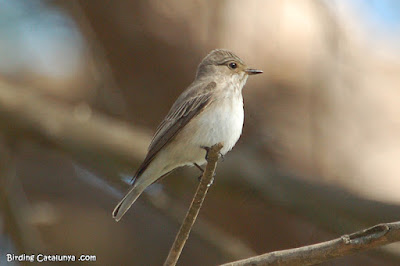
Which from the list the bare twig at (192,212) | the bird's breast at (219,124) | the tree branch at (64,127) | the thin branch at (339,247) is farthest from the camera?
the tree branch at (64,127)

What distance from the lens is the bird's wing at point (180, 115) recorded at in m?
3.46

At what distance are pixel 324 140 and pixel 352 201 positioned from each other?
97cm

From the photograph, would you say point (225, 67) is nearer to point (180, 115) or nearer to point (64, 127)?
point (180, 115)

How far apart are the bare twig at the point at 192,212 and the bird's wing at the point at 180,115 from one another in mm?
924

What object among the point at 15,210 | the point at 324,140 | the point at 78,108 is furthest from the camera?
the point at 324,140

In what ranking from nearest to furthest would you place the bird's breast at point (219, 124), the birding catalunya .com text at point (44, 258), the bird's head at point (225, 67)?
the bird's breast at point (219, 124)
the bird's head at point (225, 67)
the birding catalunya .com text at point (44, 258)

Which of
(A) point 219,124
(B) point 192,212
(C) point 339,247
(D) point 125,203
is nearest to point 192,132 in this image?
(A) point 219,124

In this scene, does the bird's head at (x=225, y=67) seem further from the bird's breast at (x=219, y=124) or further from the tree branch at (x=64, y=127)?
the tree branch at (x=64, y=127)

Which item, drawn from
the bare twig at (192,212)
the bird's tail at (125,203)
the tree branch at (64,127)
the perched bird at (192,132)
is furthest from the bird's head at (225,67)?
the bare twig at (192,212)

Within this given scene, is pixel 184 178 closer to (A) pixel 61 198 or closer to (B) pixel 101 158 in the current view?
(B) pixel 101 158

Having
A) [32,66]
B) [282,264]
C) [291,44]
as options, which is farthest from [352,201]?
[32,66]

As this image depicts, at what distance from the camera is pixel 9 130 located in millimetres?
4242

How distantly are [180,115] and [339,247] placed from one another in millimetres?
1451

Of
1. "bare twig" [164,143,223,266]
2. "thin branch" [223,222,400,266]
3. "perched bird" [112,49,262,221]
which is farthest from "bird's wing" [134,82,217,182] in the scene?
"thin branch" [223,222,400,266]
